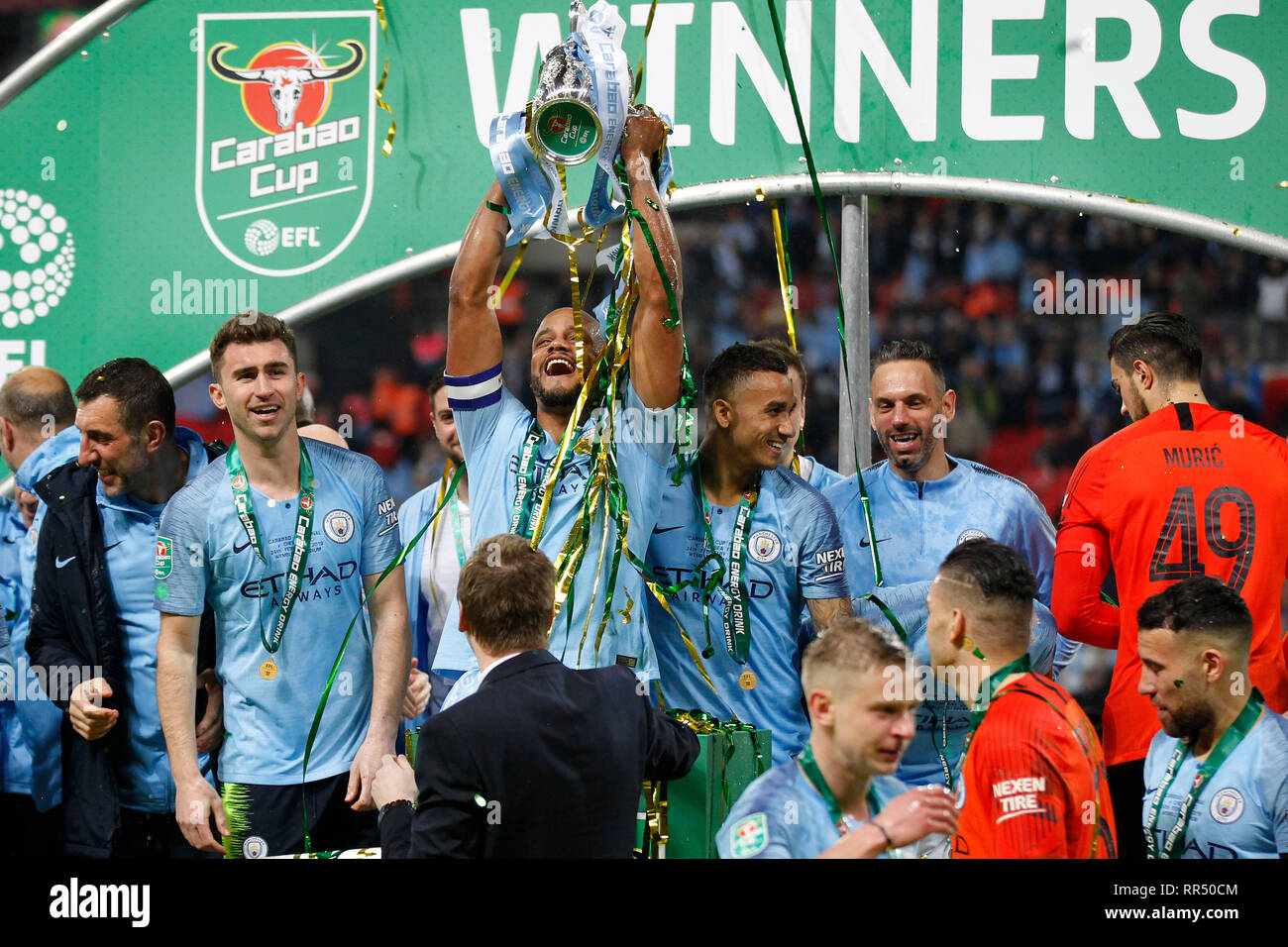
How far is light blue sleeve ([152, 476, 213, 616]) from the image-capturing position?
11.2ft

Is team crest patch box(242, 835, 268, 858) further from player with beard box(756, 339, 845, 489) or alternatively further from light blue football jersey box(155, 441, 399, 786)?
player with beard box(756, 339, 845, 489)

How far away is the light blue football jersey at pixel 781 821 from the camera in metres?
2.48

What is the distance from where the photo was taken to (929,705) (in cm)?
356

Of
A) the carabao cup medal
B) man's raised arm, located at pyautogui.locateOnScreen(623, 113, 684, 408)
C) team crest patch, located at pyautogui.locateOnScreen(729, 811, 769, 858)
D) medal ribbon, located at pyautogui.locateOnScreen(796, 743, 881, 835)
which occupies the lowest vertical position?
team crest patch, located at pyautogui.locateOnScreen(729, 811, 769, 858)

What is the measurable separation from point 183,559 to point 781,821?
5.81 ft

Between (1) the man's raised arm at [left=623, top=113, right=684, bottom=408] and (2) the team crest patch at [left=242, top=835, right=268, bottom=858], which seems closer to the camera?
(1) the man's raised arm at [left=623, top=113, right=684, bottom=408]

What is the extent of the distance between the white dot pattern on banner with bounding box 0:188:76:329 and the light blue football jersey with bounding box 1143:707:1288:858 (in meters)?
3.71

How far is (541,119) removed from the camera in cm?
319

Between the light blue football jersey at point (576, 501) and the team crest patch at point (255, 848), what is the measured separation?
67 centimetres
